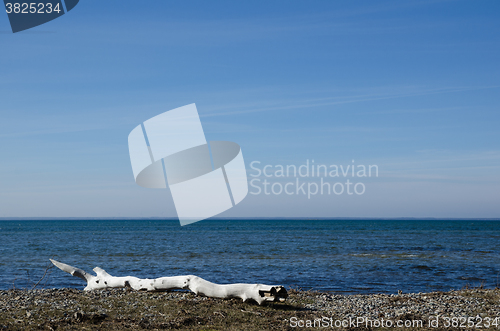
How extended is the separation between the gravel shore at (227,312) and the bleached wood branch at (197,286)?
0.21 meters

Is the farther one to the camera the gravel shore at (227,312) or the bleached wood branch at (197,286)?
the bleached wood branch at (197,286)

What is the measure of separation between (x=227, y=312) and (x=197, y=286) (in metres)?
2.08

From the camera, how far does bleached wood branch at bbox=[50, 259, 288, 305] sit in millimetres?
10328

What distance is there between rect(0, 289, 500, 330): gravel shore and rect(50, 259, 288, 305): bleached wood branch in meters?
0.21

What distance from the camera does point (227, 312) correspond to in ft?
31.7

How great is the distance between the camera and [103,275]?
46.5 ft

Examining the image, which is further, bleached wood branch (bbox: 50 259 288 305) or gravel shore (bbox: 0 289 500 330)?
bleached wood branch (bbox: 50 259 288 305)

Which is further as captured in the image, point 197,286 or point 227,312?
point 197,286

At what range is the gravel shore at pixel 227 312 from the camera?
8.58m

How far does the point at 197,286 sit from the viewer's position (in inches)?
452

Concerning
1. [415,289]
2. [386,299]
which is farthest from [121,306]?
[415,289]

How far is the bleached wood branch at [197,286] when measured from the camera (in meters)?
10.3

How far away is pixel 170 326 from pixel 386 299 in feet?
23.0

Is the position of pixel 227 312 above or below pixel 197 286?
below
